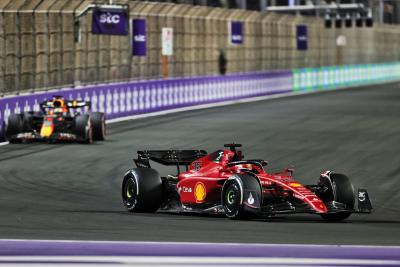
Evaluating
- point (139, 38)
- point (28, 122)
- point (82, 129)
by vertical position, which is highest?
point (139, 38)

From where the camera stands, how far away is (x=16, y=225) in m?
14.2

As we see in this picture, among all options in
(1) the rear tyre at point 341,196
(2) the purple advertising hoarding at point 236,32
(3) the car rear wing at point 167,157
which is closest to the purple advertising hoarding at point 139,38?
(2) the purple advertising hoarding at point 236,32

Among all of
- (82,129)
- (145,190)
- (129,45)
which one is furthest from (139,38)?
(145,190)

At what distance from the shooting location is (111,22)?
134 feet

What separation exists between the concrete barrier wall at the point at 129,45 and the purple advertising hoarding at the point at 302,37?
50 centimetres

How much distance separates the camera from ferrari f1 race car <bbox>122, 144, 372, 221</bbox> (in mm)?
14773

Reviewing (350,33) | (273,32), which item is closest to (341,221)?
(273,32)

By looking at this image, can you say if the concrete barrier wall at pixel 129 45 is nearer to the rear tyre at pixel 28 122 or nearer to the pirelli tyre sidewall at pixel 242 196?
the rear tyre at pixel 28 122

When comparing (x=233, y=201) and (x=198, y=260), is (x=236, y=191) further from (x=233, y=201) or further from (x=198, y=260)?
(x=198, y=260)

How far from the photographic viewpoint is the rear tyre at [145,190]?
51.7 ft

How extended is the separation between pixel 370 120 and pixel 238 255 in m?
28.2

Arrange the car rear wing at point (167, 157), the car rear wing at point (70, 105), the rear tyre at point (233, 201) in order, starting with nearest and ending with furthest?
the rear tyre at point (233, 201) → the car rear wing at point (167, 157) → the car rear wing at point (70, 105)

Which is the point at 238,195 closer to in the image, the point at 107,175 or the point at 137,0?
the point at 107,175

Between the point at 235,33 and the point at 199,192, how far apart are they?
4136 centimetres
